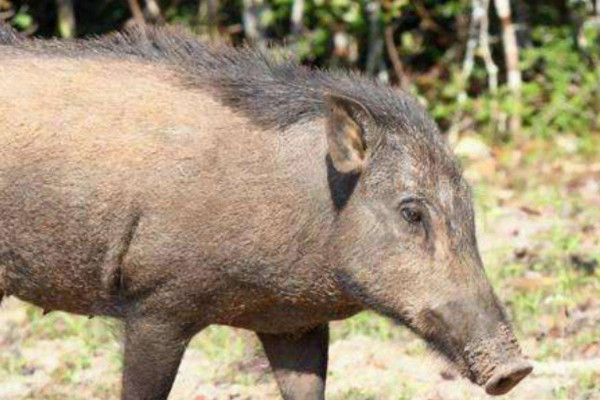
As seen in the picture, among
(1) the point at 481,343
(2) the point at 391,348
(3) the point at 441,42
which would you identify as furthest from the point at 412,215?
(3) the point at 441,42

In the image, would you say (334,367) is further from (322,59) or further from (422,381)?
(322,59)

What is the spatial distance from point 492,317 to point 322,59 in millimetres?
6994

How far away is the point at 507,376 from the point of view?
177 inches

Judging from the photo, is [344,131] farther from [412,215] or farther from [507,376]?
[507,376]

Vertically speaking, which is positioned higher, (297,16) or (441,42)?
(297,16)

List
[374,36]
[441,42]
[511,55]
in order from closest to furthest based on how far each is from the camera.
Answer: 1. [511,55]
2. [374,36]
3. [441,42]

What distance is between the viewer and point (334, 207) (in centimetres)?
480

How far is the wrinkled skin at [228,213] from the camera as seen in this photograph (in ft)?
15.4

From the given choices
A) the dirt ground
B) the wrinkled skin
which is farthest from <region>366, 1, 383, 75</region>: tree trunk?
the wrinkled skin

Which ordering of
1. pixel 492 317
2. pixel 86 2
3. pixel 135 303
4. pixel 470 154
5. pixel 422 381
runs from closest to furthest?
pixel 492 317 < pixel 135 303 < pixel 422 381 < pixel 470 154 < pixel 86 2

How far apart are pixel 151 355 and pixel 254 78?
97 centimetres

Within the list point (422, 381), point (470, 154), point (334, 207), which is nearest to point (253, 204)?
point (334, 207)

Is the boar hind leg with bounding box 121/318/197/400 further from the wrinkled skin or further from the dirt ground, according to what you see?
the dirt ground

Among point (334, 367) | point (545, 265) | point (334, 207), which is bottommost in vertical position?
point (545, 265)
